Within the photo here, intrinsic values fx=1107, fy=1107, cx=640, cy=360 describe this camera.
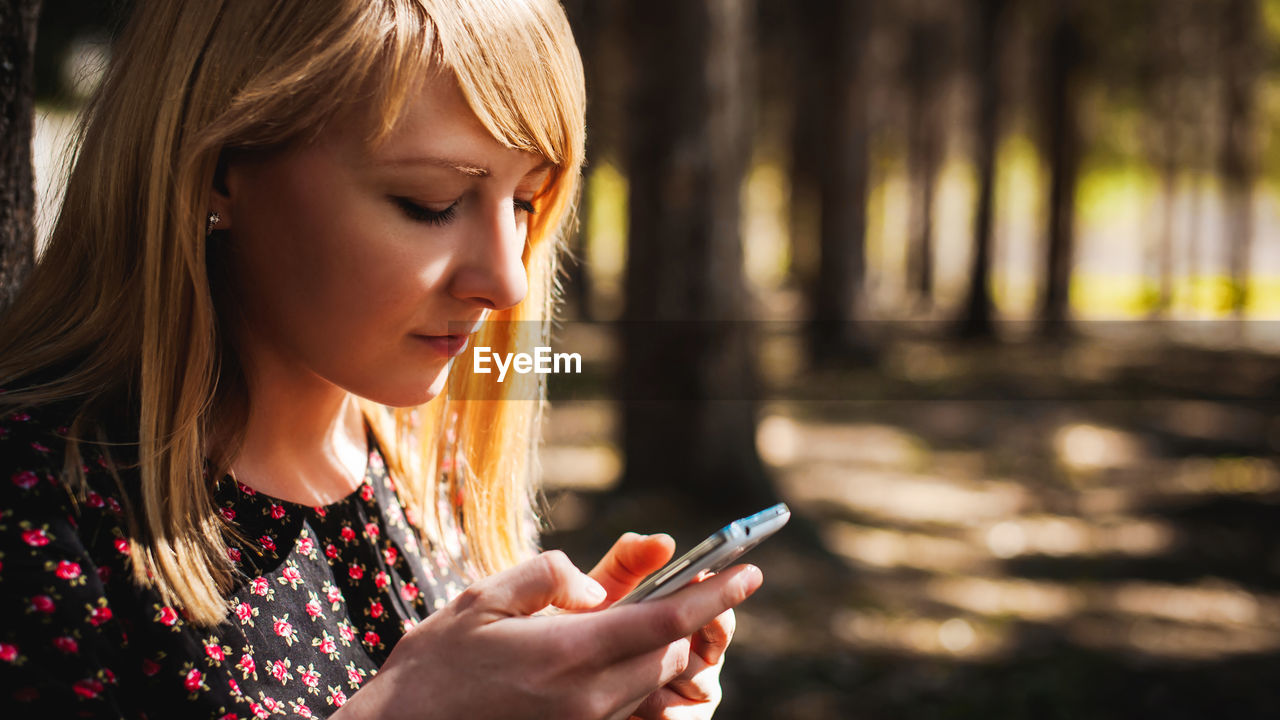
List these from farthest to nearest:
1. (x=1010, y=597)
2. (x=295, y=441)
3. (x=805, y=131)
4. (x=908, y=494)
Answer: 1. (x=805, y=131)
2. (x=908, y=494)
3. (x=1010, y=597)
4. (x=295, y=441)

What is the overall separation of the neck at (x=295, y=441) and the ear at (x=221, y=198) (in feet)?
0.69

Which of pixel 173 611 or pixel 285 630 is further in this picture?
pixel 285 630

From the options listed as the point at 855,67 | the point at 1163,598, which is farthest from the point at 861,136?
the point at 1163,598

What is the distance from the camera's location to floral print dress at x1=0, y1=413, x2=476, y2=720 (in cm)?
117

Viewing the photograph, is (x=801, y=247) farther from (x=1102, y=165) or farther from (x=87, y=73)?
(x=87, y=73)

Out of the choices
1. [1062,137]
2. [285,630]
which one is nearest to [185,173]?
[285,630]

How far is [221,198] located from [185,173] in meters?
0.09

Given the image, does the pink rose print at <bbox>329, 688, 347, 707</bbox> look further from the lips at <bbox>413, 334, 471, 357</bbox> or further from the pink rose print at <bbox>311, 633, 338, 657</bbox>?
the lips at <bbox>413, 334, 471, 357</bbox>

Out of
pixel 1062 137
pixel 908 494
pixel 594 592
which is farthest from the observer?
pixel 1062 137

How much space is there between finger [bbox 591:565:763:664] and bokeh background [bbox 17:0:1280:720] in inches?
35.1

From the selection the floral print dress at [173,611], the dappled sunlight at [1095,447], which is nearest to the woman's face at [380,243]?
the floral print dress at [173,611]

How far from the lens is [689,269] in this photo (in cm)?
710

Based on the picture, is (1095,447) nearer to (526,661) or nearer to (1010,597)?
(1010,597)

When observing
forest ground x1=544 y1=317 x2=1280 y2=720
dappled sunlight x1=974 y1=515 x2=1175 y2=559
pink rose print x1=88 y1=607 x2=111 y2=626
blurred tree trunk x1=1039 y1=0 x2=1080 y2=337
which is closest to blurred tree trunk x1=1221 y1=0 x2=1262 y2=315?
blurred tree trunk x1=1039 y1=0 x2=1080 y2=337
